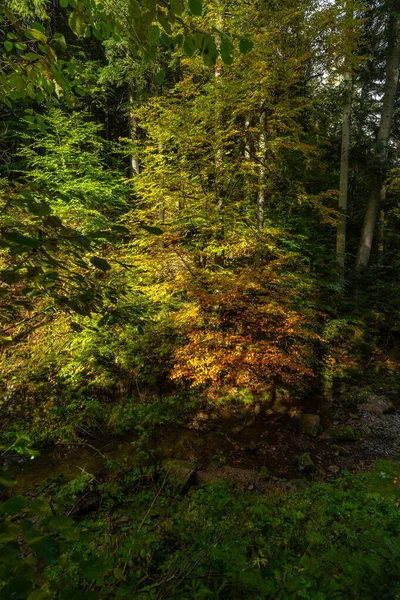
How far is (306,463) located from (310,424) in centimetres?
143

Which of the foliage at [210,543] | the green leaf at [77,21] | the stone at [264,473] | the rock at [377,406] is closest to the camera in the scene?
the foliage at [210,543]

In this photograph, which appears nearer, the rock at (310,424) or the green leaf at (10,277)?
the green leaf at (10,277)

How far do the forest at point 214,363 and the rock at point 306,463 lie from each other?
3 cm

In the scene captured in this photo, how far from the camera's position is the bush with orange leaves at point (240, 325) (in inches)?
263

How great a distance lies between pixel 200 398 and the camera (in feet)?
29.2

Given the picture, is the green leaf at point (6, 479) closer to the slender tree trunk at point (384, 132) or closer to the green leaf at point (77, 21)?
the green leaf at point (77, 21)

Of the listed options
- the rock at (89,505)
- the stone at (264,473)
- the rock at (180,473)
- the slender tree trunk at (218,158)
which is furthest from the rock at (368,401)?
the rock at (89,505)

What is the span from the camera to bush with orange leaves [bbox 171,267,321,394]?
6672 millimetres

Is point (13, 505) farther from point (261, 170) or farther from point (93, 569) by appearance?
point (261, 170)

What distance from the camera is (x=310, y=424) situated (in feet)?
26.5

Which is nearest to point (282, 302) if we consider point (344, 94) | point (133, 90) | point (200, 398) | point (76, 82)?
point (200, 398)

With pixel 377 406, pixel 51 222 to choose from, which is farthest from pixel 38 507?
pixel 377 406

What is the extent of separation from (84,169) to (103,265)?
10.3m

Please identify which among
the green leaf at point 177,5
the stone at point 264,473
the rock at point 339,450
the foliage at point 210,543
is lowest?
the stone at point 264,473
